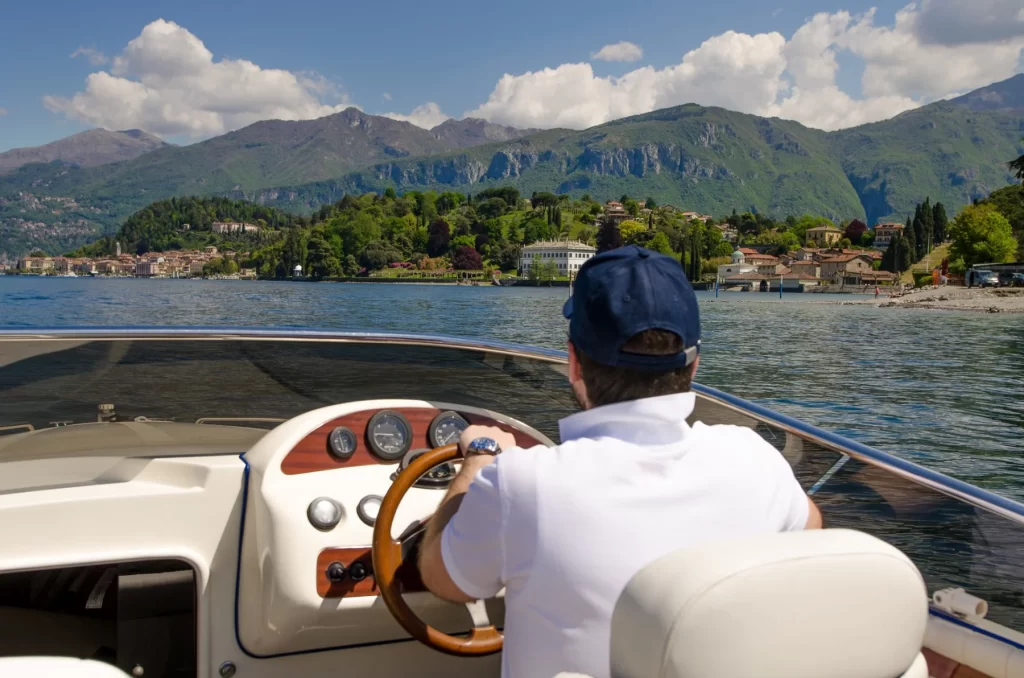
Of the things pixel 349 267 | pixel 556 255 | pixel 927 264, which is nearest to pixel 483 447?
pixel 927 264

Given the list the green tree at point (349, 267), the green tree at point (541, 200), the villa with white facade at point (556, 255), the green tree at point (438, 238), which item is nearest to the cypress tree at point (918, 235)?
the villa with white facade at point (556, 255)

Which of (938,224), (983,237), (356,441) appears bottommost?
(356,441)

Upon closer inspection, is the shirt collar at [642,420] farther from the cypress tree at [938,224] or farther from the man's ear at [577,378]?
the cypress tree at [938,224]

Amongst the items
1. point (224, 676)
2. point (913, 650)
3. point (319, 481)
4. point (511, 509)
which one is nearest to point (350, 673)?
point (224, 676)

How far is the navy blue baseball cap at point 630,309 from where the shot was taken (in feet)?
4.51

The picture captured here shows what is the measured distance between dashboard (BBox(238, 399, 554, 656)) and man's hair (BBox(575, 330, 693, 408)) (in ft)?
2.98

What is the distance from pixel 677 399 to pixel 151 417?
2526 millimetres

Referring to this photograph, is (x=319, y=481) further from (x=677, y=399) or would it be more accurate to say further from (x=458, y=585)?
(x=677, y=399)

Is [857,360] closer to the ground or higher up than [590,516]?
closer to the ground

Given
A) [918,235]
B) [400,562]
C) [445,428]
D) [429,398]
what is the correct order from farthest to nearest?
[918,235], [429,398], [445,428], [400,562]

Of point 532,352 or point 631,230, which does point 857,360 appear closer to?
point 532,352

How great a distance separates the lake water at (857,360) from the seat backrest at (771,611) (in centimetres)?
274

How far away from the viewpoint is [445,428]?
2555mm

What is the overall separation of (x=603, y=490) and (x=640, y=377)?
204mm
